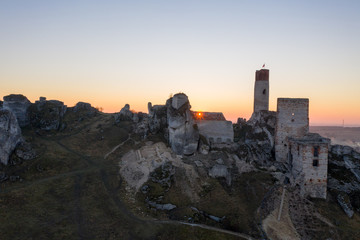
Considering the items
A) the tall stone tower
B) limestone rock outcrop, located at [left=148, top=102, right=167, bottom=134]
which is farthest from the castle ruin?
limestone rock outcrop, located at [left=148, top=102, right=167, bottom=134]

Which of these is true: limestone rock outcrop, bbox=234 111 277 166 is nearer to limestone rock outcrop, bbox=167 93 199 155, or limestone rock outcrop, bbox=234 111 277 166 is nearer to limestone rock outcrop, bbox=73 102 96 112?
limestone rock outcrop, bbox=167 93 199 155

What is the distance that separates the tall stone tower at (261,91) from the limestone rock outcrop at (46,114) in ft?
177

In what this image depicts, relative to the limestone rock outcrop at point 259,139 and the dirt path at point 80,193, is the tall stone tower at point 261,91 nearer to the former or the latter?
the limestone rock outcrop at point 259,139

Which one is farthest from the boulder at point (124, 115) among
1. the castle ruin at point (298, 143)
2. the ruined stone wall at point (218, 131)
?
the castle ruin at point (298, 143)

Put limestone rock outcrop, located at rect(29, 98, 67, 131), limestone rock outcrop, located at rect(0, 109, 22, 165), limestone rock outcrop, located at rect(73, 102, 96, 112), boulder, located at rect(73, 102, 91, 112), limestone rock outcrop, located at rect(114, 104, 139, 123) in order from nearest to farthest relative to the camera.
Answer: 1. limestone rock outcrop, located at rect(0, 109, 22, 165)
2. limestone rock outcrop, located at rect(29, 98, 67, 131)
3. limestone rock outcrop, located at rect(114, 104, 139, 123)
4. boulder, located at rect(73, 102, 91, 112)
5. limestone rock outcrop, located at rect(73, 102, 96, 112)

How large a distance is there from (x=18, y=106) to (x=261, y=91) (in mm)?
63277

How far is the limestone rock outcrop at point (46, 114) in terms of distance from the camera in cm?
6875

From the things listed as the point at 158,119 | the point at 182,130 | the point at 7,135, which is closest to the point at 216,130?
the point at 182,130

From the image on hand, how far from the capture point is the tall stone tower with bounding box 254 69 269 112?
68.2 meters

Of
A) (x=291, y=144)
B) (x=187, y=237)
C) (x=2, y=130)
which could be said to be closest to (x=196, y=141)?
(x=291, y=144)

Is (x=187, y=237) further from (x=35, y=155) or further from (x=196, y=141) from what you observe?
(x=35, y=155)

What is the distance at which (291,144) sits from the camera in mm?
53469

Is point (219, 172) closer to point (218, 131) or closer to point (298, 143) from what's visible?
point (218, 131)

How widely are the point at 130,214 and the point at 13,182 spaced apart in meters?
22.4
